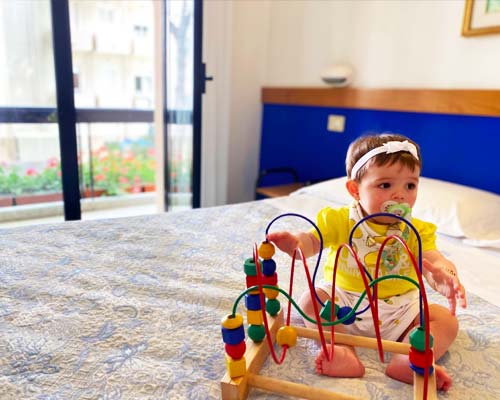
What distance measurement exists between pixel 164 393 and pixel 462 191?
1477mm

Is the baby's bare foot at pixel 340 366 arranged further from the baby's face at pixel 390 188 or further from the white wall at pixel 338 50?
the white wall at pixel 338 50

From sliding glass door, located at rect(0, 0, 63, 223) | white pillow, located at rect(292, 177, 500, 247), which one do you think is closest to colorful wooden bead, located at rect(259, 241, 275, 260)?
white pillow, located at rect(292, 177, 500, 247)

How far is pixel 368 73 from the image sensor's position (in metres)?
2.34

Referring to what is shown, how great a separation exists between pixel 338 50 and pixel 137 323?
2.13 metres

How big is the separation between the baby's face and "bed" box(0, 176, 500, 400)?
0.98 ft

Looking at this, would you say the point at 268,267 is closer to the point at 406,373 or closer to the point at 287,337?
the point at 287,337

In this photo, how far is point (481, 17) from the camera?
5.95 ft

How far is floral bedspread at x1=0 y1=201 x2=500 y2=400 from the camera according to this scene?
2.42ft

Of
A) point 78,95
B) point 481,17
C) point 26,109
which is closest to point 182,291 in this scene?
point 481,17

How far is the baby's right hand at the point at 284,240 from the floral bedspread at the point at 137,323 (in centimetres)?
21

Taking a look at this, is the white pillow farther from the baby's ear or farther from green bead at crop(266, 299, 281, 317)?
green bead at crop(266, 299, 281, 317)

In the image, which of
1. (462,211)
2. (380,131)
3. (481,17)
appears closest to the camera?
(462,211)

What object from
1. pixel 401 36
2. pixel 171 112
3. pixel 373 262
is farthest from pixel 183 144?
pixel 373 262

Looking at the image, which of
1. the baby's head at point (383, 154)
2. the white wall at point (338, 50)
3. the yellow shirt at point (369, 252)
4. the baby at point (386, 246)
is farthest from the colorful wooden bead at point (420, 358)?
the white wall at point (338, 50)
